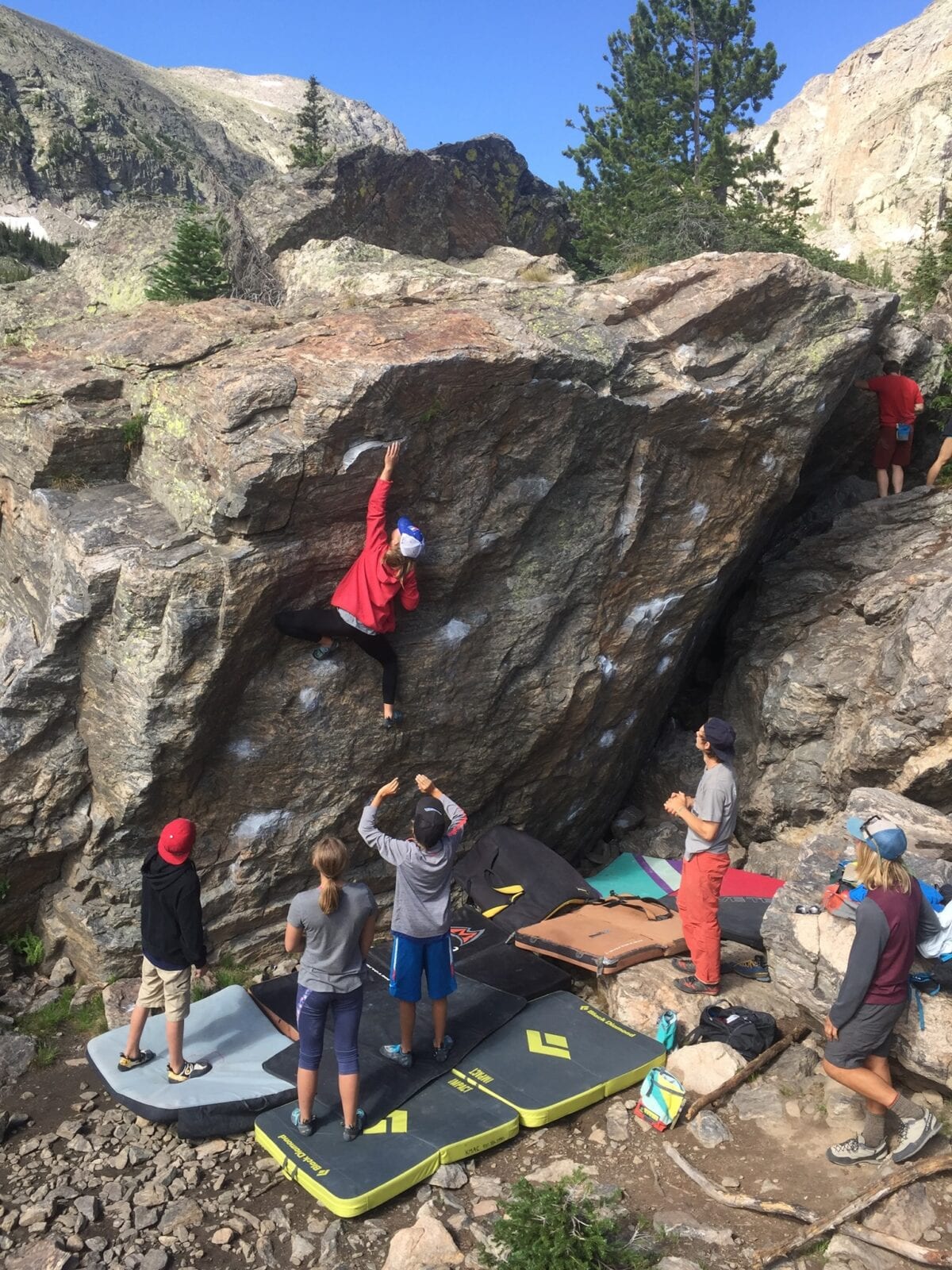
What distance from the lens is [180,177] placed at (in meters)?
93.6

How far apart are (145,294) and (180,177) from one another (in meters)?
97.8

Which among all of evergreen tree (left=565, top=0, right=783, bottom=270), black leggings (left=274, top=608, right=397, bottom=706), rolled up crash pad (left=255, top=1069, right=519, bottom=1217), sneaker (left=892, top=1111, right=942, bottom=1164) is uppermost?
evergreen tree (left=565, top=0, right=783, bottom=270)

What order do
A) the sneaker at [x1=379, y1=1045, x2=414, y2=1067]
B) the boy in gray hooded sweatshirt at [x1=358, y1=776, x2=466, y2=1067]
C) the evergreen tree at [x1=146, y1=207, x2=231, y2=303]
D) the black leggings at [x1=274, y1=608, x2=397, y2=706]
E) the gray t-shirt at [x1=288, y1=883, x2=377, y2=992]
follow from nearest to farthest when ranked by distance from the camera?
the gray t-shirt at [x1=288, y1=883, x2=377, y2=992] < the boy in gray hooded sweatshirt at [x1=358, y1=776, x2=466, y2=1067] < the sneaker at [x1=379, y1=1045, x2=414, y2=1067] < the black leggings at [x1=274, y1=608, x2=397, y2=706] < the evergreen tree at [x1=146, y1=207, x2=231, y2=303]

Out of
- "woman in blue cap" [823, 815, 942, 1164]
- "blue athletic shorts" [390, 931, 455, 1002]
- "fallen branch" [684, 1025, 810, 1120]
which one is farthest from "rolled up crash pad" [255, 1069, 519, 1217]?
"woman in blue cap" [823, 815, 942, 1164]

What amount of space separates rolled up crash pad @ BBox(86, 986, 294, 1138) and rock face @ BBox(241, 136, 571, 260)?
32.2 ft

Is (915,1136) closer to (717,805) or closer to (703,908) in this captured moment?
(703,908)

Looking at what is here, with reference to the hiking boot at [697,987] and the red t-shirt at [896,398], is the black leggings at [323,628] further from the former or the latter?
the red t-shirt at [896,398]

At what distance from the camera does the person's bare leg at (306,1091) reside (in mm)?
5824

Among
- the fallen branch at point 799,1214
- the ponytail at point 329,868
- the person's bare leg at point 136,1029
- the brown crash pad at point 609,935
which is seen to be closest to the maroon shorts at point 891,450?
the brown crash pad at point 609,935

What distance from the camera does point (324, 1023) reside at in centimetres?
579

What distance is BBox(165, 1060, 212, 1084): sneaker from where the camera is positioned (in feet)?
21.3

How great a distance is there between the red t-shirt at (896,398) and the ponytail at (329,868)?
10.1m

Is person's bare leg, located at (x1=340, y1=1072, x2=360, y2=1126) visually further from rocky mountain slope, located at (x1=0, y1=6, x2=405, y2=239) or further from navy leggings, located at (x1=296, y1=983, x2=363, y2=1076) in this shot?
rocky mountain slope, located at (x1=0, y1=6, x2=405, y2=239)

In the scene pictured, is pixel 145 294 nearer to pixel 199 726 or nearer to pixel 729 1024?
pixel 199 726
